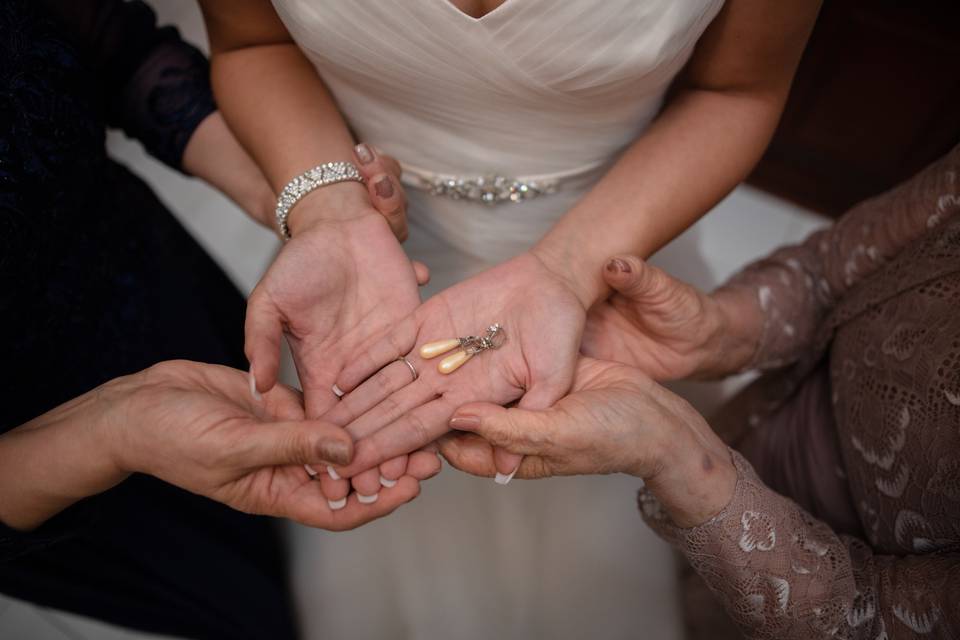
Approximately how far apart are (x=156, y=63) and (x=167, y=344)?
1.49ft

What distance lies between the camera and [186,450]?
2.34ft

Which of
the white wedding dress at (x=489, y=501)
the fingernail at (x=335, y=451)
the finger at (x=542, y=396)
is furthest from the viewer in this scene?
the white wedding dress at (x=489, y=501)

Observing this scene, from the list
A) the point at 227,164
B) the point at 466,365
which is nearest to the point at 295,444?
the point at 466,365

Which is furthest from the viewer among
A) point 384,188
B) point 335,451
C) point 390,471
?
point 384,188

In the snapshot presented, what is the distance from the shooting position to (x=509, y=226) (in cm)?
118

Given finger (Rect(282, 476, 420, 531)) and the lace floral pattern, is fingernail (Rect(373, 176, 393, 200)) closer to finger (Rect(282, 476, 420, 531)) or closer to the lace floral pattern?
finger (Rect(282, 476, 420, 531))

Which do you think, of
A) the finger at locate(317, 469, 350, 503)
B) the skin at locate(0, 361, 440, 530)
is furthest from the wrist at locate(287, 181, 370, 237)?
the finger at locate(317, 469, 350, 503)

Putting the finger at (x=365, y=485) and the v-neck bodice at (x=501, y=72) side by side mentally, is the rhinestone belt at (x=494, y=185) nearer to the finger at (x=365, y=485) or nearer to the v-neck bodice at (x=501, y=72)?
the v-neck bodice at (x=501, y=72)

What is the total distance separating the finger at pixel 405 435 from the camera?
0.79 meters

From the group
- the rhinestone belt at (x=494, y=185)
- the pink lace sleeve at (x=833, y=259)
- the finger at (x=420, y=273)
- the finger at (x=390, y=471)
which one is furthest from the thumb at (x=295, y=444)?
the pink lace sleeve at (x=833, y=259)

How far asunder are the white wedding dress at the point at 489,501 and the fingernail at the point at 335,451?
0.42 m

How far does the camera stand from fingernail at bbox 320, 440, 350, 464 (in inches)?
27.4

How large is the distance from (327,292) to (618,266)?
39 cm

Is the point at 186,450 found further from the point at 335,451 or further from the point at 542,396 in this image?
the point at 542,396
